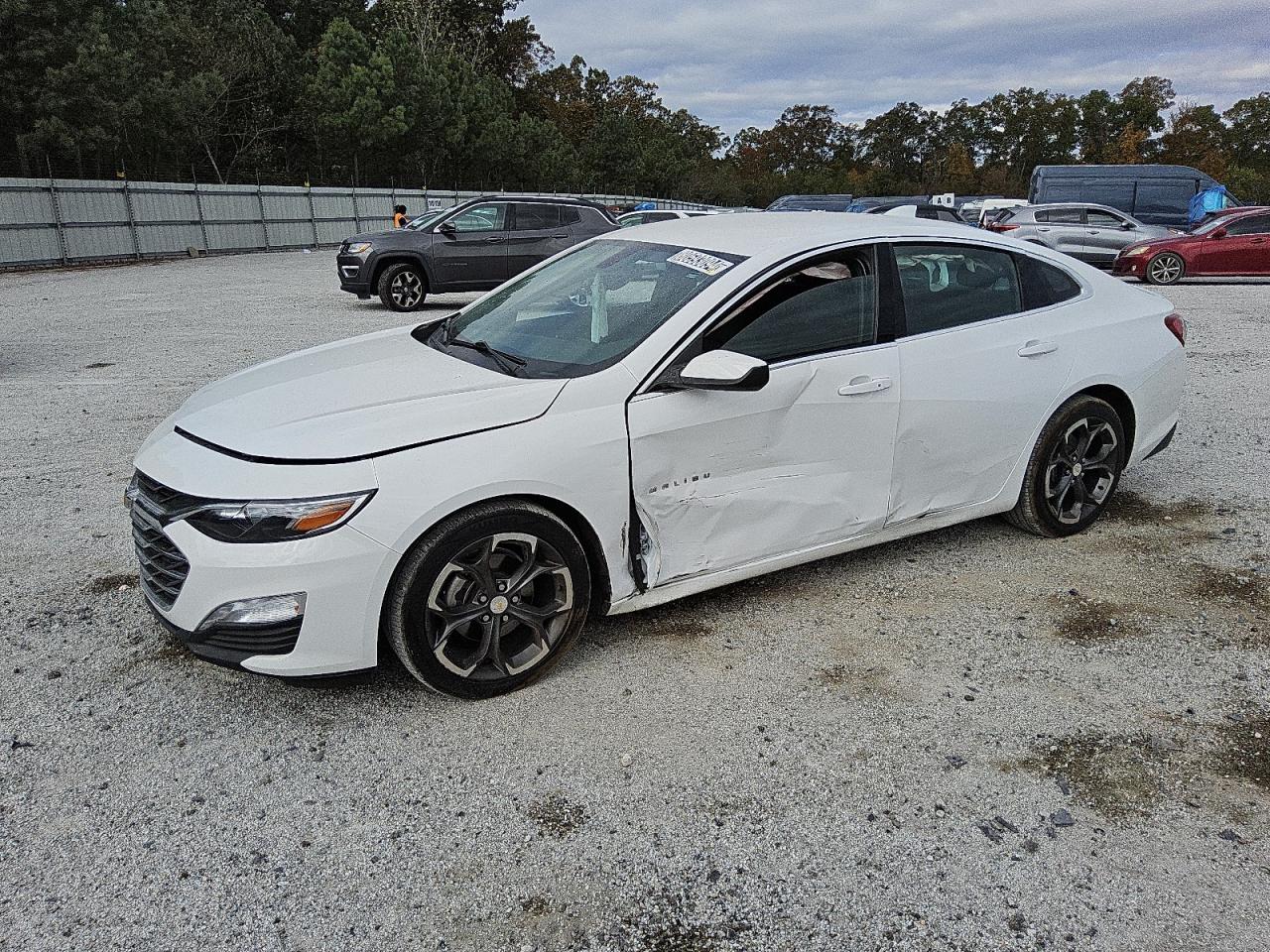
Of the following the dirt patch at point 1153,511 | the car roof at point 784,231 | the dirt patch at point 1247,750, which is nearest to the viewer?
the dirt patch at point 1247,750

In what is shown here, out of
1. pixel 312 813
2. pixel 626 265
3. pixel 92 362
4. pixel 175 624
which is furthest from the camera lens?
pixel 92 362

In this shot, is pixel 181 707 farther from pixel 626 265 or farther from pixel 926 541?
pixel 926 541

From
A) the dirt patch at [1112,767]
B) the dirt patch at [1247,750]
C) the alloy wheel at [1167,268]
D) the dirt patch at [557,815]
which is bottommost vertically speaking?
the dirt patch at [1247,750]

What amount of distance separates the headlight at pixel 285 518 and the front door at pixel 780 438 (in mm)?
993

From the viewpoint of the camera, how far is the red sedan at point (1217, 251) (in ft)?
58.1

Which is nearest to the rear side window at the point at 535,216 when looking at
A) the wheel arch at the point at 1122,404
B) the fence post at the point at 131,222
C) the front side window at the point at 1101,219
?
the front side window at the point at 1101,219

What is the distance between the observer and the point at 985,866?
253 centimetres

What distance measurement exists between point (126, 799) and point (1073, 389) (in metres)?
4.09

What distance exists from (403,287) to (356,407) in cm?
1153

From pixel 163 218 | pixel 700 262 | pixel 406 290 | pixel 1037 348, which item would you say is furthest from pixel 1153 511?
pixel 163 218

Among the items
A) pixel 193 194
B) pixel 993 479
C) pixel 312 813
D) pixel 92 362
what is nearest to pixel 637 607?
pixel 312 813

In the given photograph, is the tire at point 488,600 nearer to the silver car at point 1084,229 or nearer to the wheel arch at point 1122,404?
the wheel arch at point 1122,404

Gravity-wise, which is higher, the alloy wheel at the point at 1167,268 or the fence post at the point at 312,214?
the fence post at the point at 312,214

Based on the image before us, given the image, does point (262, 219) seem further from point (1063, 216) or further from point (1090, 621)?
point (1090, 621)
